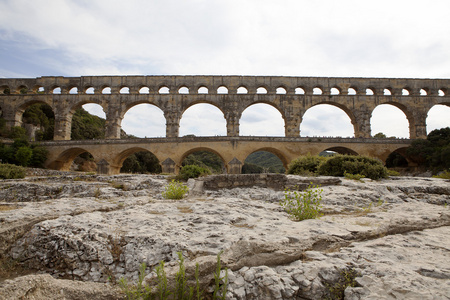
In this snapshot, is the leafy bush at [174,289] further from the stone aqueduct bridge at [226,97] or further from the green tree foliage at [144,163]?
the green tree foliage at [144,163]

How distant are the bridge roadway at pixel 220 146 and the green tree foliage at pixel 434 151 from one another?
0.98 m

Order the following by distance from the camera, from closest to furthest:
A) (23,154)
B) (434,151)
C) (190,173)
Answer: (190,173) → (23,154) → (434,151)

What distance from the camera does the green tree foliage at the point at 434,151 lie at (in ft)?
59.5

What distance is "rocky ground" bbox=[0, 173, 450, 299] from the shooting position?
1.94 metres

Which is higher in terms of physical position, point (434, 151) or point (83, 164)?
point (434, 151)

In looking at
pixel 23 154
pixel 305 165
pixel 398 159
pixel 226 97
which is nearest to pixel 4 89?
pixel 23 154

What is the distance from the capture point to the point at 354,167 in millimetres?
8289

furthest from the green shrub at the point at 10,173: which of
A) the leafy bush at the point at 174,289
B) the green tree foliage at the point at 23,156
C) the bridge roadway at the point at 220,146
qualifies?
the green tree foliage at the point at 23,156

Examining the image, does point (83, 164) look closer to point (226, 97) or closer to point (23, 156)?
point (23, 156)

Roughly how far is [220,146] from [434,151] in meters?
16.1

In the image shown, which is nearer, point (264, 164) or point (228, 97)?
point (228, 97)

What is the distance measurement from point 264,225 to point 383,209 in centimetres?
264

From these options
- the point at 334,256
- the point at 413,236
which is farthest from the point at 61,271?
the point at 413,236

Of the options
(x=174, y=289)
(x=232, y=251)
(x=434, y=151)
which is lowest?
(x=174, y=289)
